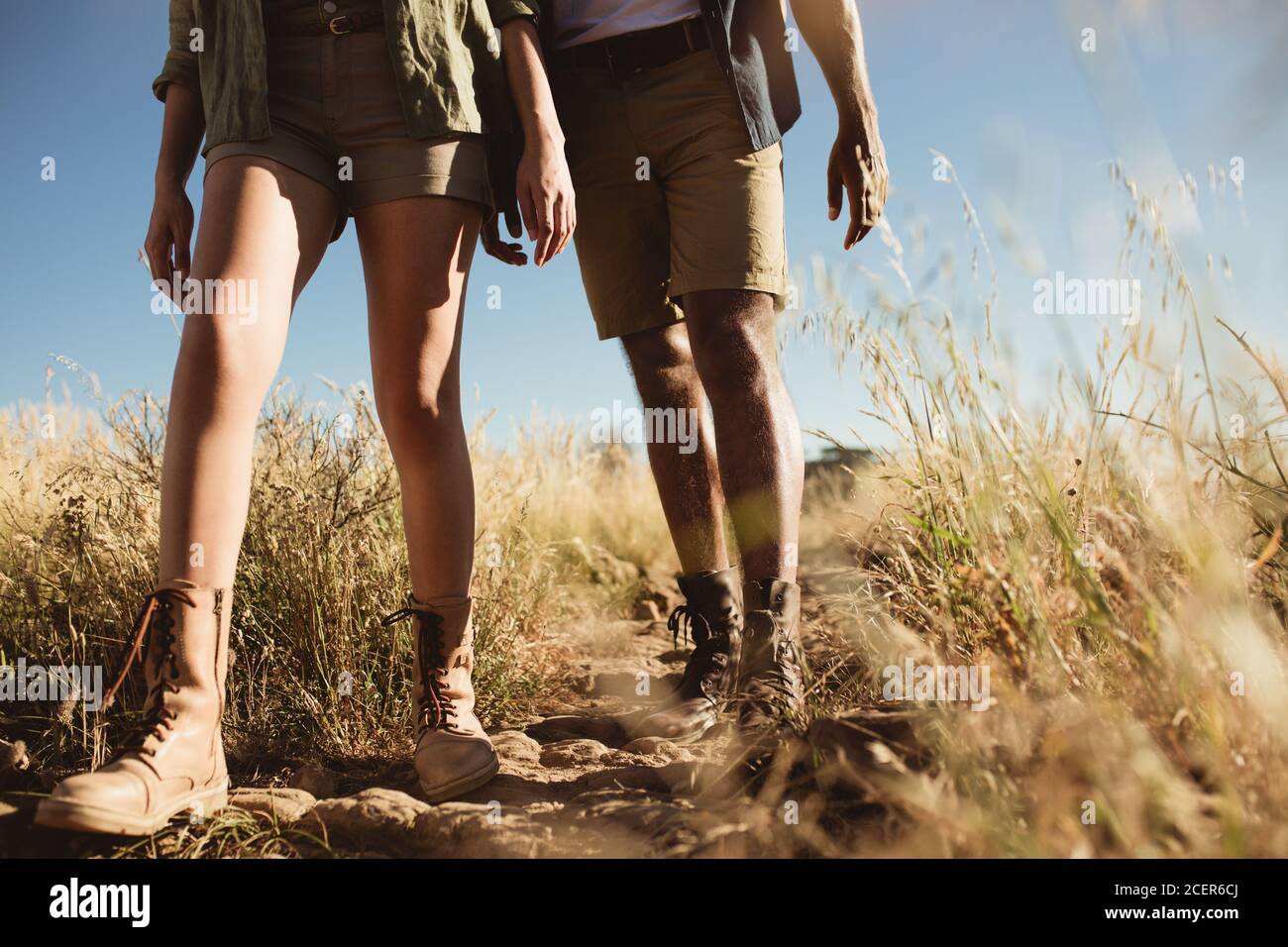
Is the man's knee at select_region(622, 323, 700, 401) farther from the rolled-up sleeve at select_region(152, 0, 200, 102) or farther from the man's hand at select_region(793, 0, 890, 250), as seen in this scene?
the rolled-up sleeve at select_region(152, 0, 200, 102)

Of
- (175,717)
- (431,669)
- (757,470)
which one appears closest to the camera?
(175,717)

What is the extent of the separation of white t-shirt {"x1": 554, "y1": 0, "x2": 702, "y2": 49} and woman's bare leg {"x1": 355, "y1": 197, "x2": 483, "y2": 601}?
Result: 68cm

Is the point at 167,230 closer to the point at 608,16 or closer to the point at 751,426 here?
the point at 608,16

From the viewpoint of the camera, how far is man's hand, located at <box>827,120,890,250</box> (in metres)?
1.96

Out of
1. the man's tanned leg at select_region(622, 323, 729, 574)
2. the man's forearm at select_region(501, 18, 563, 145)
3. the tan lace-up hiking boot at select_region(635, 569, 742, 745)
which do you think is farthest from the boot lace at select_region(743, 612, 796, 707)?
the man's forearm at select_region(501, 18, 563, 145)

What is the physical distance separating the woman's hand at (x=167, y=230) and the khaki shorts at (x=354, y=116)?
0.35 m

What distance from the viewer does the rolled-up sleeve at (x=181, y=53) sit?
1.66 meters

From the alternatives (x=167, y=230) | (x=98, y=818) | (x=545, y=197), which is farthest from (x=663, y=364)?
(x=98, y=818)

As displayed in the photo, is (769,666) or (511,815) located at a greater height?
(769,666)

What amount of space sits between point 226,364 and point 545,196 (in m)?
0.71

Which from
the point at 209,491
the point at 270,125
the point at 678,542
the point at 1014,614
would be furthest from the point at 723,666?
the point at 270,125

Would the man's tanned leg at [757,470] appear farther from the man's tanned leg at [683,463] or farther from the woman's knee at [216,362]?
the woman's knee at [216,362]

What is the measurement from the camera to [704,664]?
2.00 metres

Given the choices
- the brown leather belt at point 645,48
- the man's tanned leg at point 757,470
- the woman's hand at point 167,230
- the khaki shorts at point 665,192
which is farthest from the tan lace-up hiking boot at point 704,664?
the woman's hand at point 167,230
